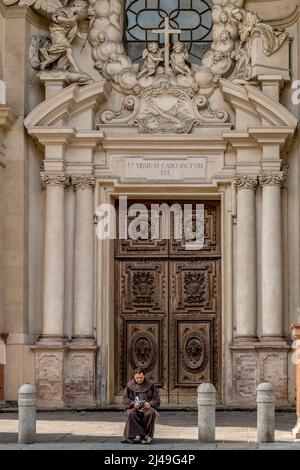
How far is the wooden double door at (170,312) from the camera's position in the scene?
23.5m

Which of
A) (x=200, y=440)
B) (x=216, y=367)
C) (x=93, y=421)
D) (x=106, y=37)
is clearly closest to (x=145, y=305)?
(x=216, y=367)

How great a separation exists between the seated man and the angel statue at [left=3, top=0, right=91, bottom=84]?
8365mm

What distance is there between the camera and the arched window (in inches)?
959

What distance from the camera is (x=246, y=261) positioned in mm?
23000

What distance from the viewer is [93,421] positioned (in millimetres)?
20328

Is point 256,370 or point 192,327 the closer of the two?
point 256,370

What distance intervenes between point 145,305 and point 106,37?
547cm

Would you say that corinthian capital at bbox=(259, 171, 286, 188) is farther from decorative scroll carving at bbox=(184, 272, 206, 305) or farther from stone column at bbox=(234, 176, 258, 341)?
decorative scroll carving at bbox=(184, 272, 206, 305)

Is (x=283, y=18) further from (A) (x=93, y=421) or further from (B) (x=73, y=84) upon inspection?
(A) (x=93, y=421)

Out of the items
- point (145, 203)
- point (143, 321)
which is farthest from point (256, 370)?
point (145, 203)

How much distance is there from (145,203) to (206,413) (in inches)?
313

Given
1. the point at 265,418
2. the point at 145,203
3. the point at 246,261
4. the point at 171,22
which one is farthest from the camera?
the point at 171,22

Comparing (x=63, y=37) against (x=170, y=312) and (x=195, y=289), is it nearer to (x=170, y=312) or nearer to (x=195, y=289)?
(x=195, y=289)

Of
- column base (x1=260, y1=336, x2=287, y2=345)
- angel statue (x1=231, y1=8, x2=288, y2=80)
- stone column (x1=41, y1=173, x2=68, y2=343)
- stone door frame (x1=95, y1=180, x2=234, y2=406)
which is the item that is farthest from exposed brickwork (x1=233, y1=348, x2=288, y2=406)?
angel statue (x1=231, y1=8, x2=288, y2=80)
